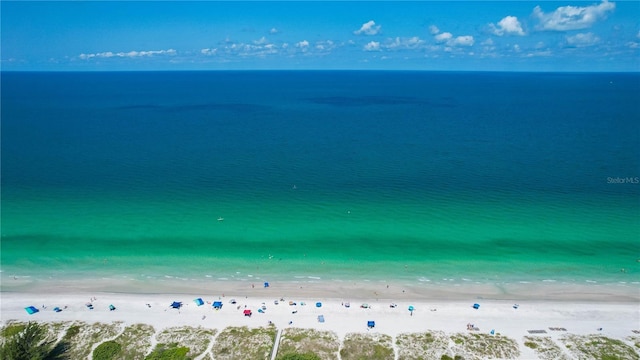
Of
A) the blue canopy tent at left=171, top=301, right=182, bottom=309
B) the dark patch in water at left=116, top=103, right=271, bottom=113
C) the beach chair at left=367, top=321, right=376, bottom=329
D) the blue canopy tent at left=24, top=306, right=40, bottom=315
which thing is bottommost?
the blue canopy tent at left=24, top=306, right=40, bottom=315

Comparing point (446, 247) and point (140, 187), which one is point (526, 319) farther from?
point (140, 187)

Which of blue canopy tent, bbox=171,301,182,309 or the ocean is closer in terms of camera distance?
blue canopy tent, bbox=171,301,182,309

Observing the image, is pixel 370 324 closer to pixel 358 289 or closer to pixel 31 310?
pixel 358 289

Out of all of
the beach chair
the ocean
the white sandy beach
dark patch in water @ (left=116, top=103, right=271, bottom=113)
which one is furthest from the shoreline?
dark patch in water @ (left=116, top=103, right=271, bottom=113)

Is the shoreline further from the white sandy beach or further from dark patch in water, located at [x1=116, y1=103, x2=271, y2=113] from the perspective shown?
dark patch in water, located at [x1=116, y1=103, x2=271, y2=113]

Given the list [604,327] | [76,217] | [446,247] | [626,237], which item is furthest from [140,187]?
[626,237]

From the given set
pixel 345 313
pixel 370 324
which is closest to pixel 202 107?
pixel 345 313

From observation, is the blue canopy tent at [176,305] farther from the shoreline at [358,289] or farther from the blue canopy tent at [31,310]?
the blue canopy tent at [31,310]

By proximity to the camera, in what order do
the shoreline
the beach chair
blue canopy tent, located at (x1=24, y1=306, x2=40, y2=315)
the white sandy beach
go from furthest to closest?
the shoreline, blue canopy tent, located at (x1=24, y1=306, x2=40, y2=315), the white sandy beach, the beach chair
